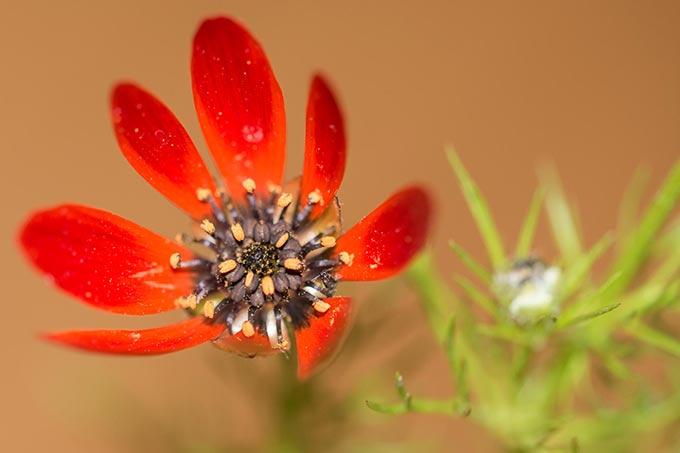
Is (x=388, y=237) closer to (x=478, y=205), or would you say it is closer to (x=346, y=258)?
(x=346, y=258)

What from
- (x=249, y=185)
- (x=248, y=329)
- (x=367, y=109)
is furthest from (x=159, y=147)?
(x=367, y=109)

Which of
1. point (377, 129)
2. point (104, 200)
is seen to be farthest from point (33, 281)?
point (377, 129)

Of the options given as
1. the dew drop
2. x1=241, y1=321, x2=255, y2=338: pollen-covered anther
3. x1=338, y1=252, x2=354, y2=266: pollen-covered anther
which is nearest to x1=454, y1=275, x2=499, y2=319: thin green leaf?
x1=338, y1=252, x2=354, y2=266: pollen-covered anther

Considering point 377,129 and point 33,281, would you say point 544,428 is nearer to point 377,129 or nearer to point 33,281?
point 377,129

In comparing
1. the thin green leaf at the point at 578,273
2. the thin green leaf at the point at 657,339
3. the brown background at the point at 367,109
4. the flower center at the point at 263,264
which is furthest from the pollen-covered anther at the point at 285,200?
the brown background at the point at 367,109

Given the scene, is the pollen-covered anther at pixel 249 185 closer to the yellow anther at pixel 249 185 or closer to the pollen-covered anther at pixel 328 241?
the yellow anther at pixel 249 185

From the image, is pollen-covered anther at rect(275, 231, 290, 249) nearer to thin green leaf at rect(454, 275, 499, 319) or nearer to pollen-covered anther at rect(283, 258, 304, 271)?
pollen-covered anther at rect(283, 258, 304, 271)
